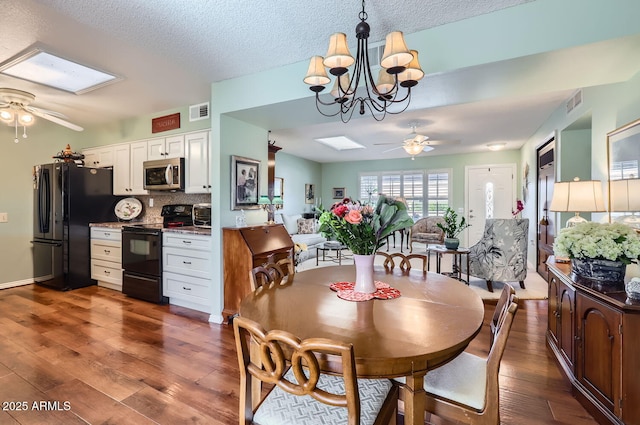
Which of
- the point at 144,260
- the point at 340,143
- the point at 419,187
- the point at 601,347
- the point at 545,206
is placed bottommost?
the point at 601,347

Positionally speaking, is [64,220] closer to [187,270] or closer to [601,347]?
[187,270]

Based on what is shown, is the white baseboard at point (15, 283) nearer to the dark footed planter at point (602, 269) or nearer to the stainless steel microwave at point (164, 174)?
the stainless steel microwave at point (164, 174)

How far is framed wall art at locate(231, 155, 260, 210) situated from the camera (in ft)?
10.9

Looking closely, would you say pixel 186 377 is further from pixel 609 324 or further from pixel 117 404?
pixel 609 324

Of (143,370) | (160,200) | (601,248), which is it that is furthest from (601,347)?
(160,200)

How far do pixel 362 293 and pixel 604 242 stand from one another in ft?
4.57

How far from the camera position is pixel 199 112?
3838 millimetres

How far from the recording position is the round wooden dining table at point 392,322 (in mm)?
1010

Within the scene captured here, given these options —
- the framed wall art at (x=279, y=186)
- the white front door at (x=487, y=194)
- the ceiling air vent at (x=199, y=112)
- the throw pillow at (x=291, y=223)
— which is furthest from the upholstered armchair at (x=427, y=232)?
the ceiling air vent at (x=199, y=112)

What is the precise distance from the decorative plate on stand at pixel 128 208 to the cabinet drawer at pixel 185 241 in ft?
4.98

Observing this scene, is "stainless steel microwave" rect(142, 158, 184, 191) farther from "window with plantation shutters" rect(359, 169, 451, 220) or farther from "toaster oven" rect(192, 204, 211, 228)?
"window with plantation shutters" rect(359, 169, 451, 220)

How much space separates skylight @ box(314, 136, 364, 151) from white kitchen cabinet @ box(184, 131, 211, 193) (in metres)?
2.59

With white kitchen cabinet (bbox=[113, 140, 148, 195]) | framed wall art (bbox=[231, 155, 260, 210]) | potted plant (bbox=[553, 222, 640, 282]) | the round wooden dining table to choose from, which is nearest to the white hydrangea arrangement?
potted plant (bbox=[553, 222, 640, 282])

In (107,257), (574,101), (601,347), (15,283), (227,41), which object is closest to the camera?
(601,347)
